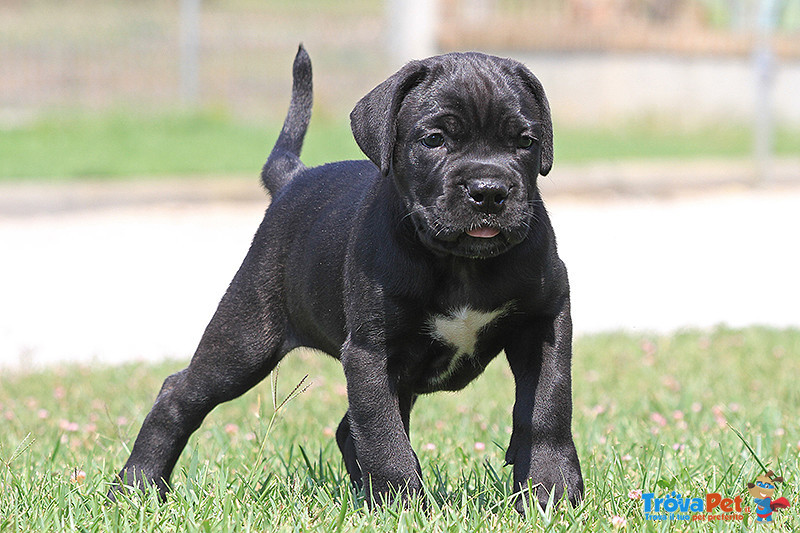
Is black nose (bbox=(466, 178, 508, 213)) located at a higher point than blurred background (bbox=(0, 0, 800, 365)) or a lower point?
higher

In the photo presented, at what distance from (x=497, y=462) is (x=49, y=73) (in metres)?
13.8

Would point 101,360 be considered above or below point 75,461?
below

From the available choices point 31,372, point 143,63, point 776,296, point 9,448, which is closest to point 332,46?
point 143,63

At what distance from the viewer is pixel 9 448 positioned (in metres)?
4.54

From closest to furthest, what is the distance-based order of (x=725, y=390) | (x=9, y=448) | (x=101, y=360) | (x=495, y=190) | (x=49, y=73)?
(x=495, y=190) → (x=9, y=448) → (x=725, y=390) → (x=101, y=360) → (x=49, y=73)

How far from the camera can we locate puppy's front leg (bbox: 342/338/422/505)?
11.0 feet

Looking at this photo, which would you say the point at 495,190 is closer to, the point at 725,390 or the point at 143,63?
the point at 725,390

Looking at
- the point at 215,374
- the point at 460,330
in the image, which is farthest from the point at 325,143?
the point at 460,330

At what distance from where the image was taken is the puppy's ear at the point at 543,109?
11.2 feet

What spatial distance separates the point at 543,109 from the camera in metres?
3.41

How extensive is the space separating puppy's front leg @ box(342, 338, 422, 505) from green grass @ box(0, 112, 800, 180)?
8.97m

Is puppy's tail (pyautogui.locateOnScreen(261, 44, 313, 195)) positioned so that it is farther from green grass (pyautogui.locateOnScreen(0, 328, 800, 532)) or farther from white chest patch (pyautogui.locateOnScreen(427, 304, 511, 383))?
white chest patch (pyautogui.locateOnScreen(427, 304, 511, 383))
